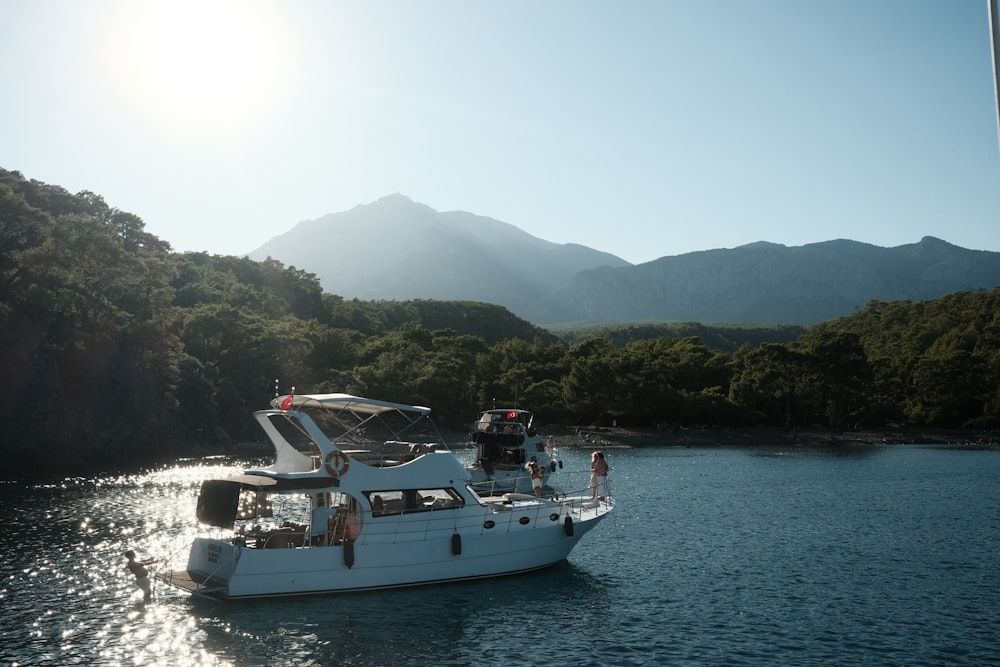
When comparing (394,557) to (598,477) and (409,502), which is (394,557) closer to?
(409,502)

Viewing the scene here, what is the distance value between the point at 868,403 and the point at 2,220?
9765 centimetres

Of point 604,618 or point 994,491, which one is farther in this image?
point 994,491

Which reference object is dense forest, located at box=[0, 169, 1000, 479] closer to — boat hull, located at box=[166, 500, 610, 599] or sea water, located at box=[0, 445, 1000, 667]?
sea water, located at box=[0, 445, 1000, 667]

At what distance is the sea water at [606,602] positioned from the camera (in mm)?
17422

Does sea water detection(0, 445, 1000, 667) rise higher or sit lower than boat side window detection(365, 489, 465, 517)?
lower

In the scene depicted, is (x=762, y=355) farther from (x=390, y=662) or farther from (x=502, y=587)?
(x=390, y=662)

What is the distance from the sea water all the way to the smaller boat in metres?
7.99

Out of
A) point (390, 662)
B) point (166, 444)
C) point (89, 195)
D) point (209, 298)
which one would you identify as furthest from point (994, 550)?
point (89, 195)

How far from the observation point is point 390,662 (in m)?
16.9

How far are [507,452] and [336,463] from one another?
2373 centimetres

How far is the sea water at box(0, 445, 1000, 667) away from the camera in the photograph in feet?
57.2

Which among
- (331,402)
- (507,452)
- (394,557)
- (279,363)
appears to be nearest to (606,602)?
(394,557)

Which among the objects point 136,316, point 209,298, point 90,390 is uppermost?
point 209,298

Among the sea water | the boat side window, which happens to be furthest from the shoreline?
the boat side window
